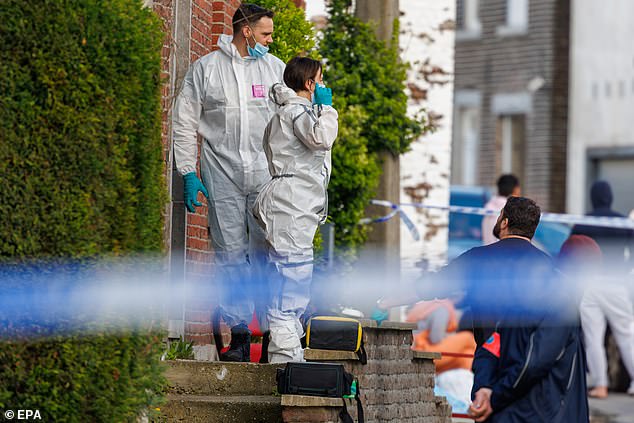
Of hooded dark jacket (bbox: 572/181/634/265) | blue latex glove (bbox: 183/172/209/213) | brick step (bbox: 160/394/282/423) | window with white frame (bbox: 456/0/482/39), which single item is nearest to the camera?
brick step (bbox: 160/394/282/423)

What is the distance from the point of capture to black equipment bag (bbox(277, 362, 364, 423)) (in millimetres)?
Result: 7133

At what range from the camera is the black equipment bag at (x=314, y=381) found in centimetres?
713

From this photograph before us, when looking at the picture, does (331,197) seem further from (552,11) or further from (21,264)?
(552,11)

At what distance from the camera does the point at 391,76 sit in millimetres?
13352

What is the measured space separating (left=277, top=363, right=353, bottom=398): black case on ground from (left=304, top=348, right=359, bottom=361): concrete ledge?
0.43 m

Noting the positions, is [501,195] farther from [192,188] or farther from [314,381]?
[314,381]

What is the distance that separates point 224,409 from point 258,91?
1.87 m

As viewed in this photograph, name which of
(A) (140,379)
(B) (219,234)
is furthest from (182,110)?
(A) (140,379)

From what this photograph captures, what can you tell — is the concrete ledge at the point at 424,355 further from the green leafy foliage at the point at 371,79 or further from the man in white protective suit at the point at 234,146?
the green leafy foliage at the point at 371,79

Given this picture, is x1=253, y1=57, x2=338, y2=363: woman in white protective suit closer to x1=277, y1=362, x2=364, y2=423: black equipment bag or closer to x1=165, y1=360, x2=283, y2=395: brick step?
x1=165, y1=360, x2=283, y2=395: brick step

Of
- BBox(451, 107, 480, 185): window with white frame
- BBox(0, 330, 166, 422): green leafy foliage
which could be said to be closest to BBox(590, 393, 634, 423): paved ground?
BBox(0, 330, 166, 422): green leafy foliage

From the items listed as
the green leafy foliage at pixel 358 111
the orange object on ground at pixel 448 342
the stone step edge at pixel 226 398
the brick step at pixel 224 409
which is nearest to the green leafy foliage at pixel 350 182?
the green leafy foliage at pixel 358 111

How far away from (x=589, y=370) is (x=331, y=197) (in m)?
3.74

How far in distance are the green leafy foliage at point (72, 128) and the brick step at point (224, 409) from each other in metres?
1.73
